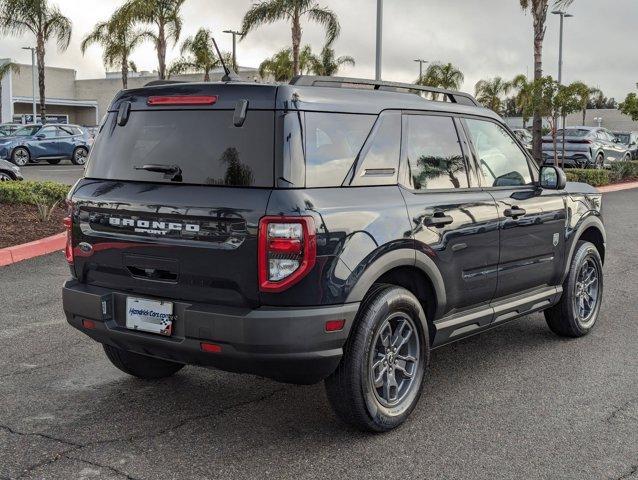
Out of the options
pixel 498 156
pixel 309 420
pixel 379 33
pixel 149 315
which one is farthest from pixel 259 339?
pixel 379 33

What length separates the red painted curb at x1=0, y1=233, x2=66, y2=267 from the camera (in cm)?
952

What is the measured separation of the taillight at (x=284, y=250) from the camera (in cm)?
386

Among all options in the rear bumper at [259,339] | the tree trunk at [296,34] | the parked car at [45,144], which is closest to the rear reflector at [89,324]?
the rear bumper at [259,339]

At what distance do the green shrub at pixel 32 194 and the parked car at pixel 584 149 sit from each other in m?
18.1

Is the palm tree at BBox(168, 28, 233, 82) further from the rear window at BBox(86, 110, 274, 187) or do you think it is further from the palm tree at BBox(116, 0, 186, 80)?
the rear window at BBox(86, 110, 274, 187)

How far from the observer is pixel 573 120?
77000mm

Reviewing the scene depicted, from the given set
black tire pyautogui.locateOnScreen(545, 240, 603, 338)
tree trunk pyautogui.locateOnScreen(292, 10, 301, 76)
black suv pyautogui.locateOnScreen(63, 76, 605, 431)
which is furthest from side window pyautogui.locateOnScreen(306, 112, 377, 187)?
tree trunk pyautogui.locateOnScreen(292, 10, 301, 76)

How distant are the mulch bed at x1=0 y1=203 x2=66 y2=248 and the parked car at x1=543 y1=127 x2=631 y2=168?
18873 millimetres

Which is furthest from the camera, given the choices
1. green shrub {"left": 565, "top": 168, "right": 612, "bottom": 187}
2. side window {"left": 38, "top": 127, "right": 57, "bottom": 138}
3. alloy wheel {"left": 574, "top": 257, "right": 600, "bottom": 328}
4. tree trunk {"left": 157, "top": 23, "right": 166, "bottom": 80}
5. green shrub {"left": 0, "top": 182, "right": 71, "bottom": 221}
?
tree trunk {"left": 157, "top": 23, "right": 166, "bottom": 80}

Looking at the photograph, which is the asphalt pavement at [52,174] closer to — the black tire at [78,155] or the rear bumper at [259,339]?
the black tire at [78,155]

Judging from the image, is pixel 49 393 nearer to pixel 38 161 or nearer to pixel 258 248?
pixel 258 248

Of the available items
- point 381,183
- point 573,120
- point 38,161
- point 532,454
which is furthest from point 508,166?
point 573,120

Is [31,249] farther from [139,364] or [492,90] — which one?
[492,90]

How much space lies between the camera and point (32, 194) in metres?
12.8
